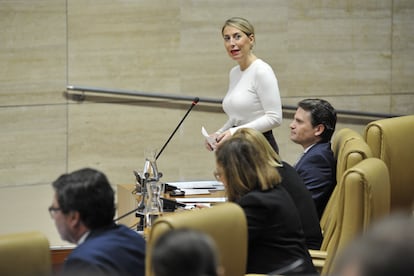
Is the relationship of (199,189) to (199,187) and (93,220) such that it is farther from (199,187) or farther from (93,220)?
(93,220)

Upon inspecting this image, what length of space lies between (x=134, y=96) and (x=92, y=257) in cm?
504

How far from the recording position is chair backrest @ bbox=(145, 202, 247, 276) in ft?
9.45

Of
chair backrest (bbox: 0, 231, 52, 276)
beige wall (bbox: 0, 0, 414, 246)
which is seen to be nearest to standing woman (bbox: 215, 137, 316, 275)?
chair backrest (bbox: 0, 231, 52, 276)

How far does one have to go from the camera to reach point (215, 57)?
788 centimetres

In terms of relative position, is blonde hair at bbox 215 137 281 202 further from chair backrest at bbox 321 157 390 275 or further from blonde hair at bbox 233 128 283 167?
chair backrest at bbox 321 157 390 275

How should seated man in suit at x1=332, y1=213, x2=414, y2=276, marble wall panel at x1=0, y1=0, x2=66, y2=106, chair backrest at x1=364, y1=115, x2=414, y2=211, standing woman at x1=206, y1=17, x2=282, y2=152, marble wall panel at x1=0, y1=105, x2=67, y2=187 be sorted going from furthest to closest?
marble wall panel at x1=0, y1=105, x2=67, y2=187, marble wall panel at x1=0, y1=0, x2=66, y2=106, standing woman at x1=206, y1=17, x2=282, y2=152, chair backrest at x1=364, y1=115, x2=414, y2=211, seated man in suit at x1=332, y1=213, x2=414, y2=276

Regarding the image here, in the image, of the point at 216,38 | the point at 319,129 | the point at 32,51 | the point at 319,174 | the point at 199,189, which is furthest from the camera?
the point at 216,38

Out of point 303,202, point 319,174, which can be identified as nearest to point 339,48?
point 319,174

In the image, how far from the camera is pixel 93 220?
9.41 feet

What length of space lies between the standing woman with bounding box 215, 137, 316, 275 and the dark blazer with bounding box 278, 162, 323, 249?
1.36 ft

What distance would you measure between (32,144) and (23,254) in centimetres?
469

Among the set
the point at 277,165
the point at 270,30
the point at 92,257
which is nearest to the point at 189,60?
the point at 270,30

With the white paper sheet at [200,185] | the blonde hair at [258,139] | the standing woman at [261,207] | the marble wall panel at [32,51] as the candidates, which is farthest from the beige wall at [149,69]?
the standing woman at [261,207]

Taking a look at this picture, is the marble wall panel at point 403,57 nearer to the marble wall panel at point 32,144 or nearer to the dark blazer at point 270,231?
the marble wall panel at point 32,144
